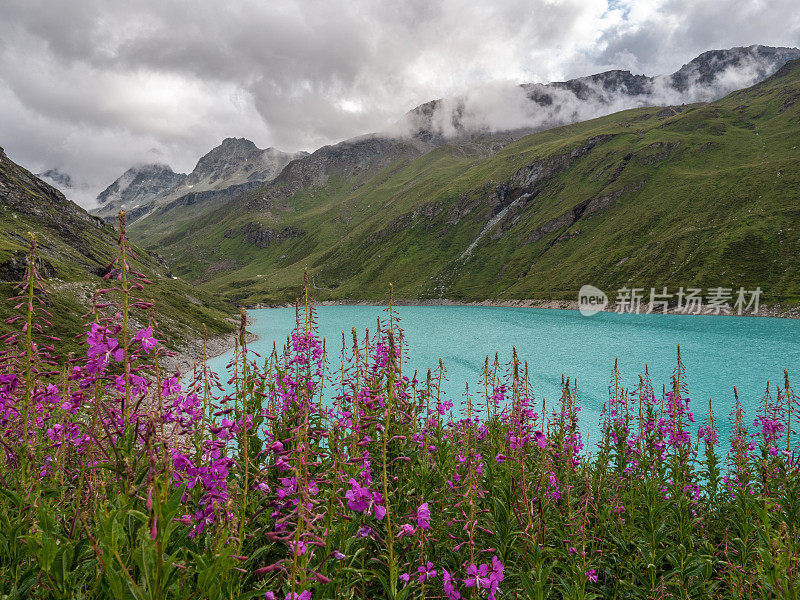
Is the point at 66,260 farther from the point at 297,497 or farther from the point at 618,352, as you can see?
the point at 618,352

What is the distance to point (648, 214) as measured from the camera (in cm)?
17988

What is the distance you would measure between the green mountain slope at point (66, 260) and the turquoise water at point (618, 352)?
20.4 meters

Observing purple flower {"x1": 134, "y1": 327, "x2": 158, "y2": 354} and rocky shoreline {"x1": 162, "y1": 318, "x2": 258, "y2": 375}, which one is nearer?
purple flower {"x1": 134, "y1": 327, "x2": 158, "y2": 354}

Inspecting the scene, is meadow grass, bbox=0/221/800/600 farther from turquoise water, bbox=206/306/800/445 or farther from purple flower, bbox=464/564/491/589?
turquoise water, bbox=206/306/800/445

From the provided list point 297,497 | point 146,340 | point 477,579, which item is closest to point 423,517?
point 477,579

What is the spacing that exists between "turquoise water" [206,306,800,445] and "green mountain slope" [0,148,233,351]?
20.4m

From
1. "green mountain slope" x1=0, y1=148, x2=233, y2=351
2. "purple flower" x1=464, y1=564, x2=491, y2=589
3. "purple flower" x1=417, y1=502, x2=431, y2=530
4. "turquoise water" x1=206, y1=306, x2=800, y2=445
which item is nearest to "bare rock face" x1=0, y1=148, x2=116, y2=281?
→ "green mountain slope" x1=0, y1=148, x2=233, y2=351

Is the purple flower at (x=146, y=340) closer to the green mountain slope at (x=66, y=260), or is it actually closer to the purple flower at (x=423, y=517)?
the purple flower at (x=423, y=517)

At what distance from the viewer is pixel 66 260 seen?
334 ft

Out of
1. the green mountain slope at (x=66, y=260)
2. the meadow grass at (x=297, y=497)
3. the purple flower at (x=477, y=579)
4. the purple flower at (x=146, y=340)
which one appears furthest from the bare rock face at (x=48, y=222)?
the purple flower at (x=477, y=579)

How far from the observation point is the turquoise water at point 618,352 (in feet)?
150

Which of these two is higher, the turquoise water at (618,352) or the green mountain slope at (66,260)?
the green mountain slope at (66,260)

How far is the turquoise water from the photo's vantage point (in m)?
45.8

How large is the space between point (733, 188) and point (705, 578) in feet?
681
